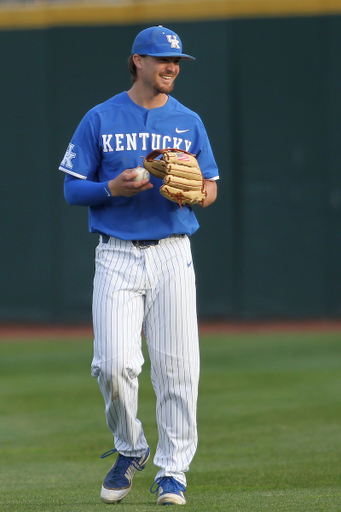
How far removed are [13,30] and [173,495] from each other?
1049cm

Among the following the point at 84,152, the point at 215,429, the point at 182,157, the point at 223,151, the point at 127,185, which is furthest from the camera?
the point at 223,151

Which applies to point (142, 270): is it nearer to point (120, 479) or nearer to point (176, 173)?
point (176, 173)

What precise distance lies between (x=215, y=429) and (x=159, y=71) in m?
3.26

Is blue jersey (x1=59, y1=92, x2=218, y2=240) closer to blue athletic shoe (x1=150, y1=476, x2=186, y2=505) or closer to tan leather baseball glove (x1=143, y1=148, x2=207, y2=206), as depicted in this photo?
tan leather baseball glove (x1=143, y1=148, x2=207, y2=206)

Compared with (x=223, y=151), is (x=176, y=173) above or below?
below

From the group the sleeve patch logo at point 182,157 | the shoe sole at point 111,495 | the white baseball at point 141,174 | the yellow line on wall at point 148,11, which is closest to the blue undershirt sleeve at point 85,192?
the white baseball at point 141,174

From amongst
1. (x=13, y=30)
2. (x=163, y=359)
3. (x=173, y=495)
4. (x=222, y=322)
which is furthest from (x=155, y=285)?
(x=13, y=30)

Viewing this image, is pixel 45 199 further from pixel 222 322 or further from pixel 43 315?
pixel 222 322

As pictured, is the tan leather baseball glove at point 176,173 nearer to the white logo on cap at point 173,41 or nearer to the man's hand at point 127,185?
the man's hand at point 127,185

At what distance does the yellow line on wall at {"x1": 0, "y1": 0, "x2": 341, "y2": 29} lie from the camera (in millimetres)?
12516

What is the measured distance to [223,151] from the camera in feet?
41.3

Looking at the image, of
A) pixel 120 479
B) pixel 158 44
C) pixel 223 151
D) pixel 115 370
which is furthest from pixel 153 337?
pixel 223 151

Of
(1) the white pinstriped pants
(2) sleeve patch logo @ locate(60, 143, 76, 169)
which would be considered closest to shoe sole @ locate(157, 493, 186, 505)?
(1) the white pinstriped pants

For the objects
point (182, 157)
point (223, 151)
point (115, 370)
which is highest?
point (223, 151)
